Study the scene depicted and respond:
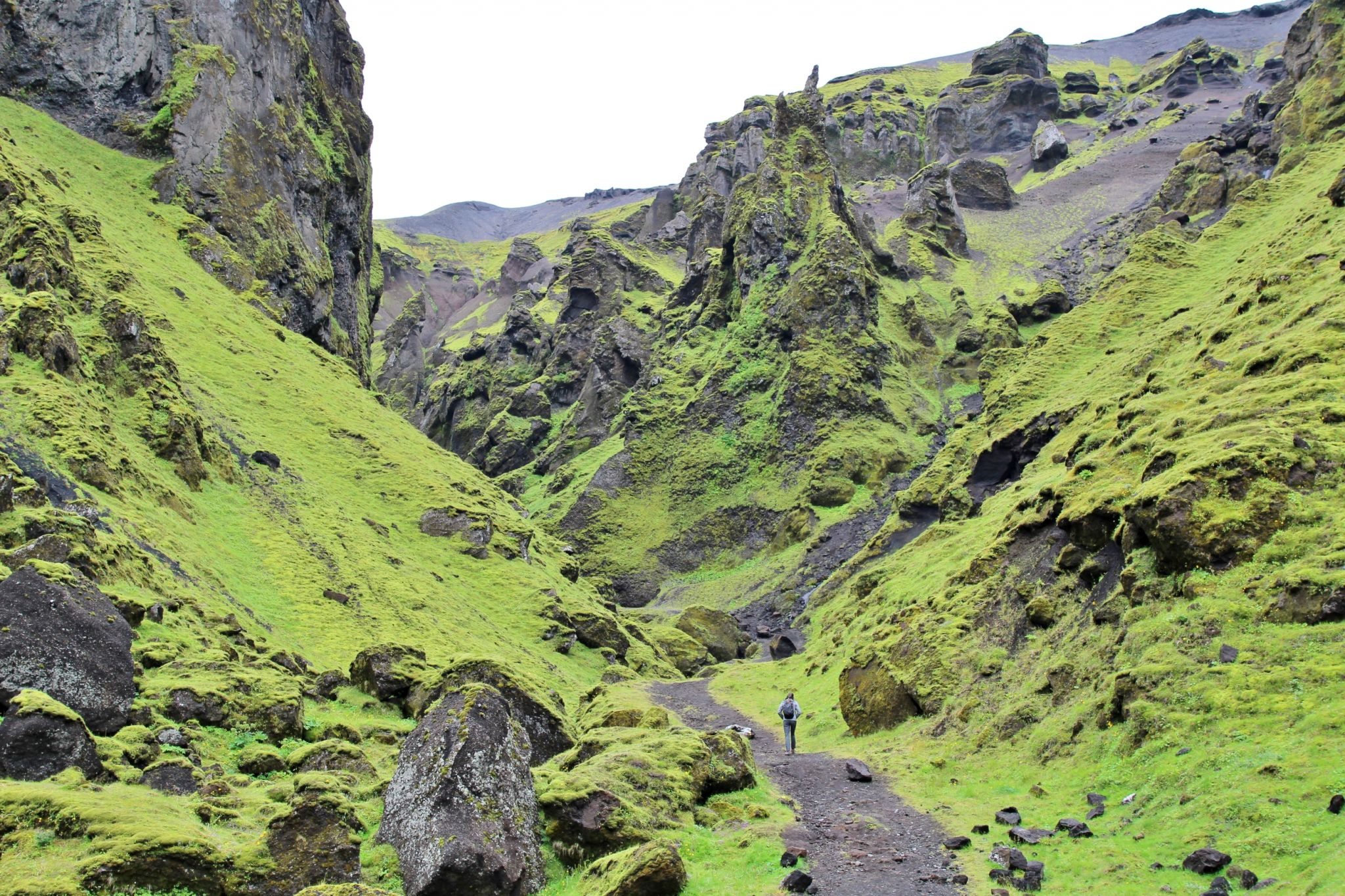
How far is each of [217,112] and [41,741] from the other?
78.5 meters

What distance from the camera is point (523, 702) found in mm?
24000

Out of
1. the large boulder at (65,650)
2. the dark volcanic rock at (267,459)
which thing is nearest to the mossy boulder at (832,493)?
the dark volcanic rock at (267,459)

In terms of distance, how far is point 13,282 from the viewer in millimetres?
37750

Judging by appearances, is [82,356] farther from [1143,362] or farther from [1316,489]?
[1143,362]

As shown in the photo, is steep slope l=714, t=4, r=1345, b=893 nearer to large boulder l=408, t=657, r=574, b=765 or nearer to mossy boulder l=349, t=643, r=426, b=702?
large boulder l=408, t=657, r=574, b=765

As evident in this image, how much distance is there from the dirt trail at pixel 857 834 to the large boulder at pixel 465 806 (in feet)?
16.1

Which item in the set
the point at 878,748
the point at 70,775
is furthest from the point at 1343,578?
the point at 70,775

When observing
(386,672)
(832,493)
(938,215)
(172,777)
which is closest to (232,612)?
(386,672)

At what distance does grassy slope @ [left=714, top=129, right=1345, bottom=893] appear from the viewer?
14.5 m

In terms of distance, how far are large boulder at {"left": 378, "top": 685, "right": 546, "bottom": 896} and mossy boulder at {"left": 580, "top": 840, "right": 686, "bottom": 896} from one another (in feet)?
4.90

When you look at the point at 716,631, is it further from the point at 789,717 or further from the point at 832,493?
the point at 789,717

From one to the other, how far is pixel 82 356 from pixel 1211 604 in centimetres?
4277

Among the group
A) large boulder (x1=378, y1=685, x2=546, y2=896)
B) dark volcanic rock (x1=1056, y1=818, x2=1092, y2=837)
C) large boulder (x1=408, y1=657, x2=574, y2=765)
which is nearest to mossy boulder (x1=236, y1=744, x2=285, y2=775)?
large boulder (x1=378, y1=685, x2=546, y2=896)

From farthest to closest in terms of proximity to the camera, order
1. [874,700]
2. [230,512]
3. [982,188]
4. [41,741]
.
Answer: [982,188] < [230,512] < [874,700] < [41,741]
